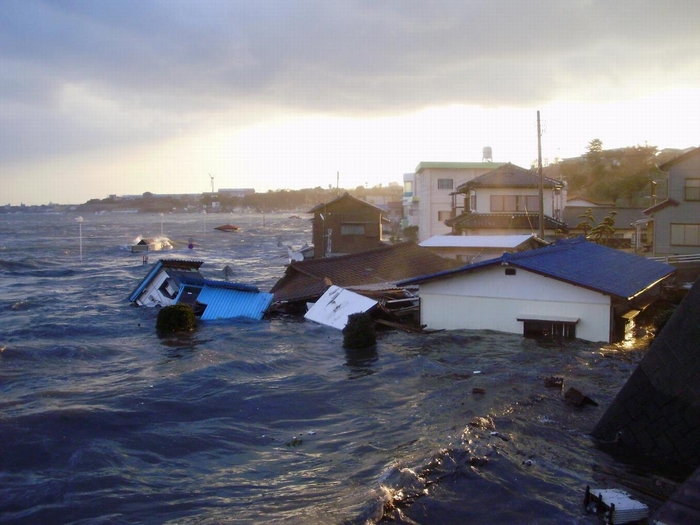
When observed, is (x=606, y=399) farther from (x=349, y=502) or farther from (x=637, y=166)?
(x=637, y=166)

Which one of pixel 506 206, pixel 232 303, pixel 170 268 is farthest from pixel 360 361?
pixel 506 206

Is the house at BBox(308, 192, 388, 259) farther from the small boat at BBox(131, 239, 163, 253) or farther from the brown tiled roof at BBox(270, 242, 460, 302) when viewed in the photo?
the small boat at BBox(131, 239, 163, 253)

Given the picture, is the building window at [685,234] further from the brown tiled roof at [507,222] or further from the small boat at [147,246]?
the small boat at [147,246]

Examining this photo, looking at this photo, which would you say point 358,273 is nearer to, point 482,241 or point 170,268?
point 482,241

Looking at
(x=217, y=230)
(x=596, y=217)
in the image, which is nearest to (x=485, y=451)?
(x=596, y=217)

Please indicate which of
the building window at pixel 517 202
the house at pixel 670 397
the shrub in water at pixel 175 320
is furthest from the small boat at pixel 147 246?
the house at pixel 670 397
